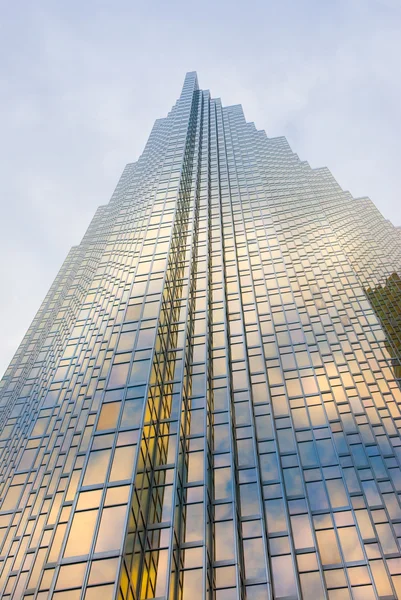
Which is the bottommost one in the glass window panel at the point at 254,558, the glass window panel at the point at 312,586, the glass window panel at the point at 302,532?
the glass window panel at the point at 312,586

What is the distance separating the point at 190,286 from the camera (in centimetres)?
6300

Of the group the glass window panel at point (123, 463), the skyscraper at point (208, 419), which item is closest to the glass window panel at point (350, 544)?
the skyscraper at point (208, 419)

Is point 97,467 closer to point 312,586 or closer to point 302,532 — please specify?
point 302,532

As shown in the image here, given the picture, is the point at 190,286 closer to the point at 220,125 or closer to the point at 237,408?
the point at 237,408

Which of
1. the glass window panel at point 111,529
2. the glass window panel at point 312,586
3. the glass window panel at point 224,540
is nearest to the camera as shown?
the glass window panel at point 111,529

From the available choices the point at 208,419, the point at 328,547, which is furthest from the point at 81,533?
the point at 208,419

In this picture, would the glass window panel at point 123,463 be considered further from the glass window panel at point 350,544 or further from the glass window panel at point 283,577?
the glass window panel at point 350,544

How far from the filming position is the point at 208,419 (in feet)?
150

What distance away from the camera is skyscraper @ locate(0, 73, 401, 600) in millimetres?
33406

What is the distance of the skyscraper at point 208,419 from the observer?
3341cm

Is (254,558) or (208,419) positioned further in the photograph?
(208,419)

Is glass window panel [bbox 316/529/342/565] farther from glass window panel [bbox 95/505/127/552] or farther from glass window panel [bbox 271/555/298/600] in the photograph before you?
glass window panel [bbox 95/505/127/552]

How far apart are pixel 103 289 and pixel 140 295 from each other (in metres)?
19.4

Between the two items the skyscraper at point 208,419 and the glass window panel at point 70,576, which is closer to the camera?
the glass window panel at point 70,576
